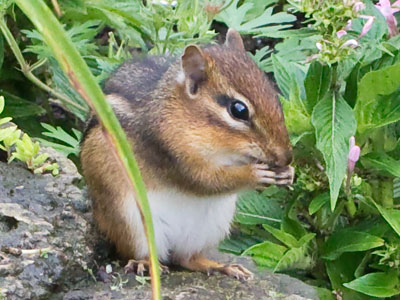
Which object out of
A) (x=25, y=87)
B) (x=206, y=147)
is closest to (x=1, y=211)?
(x=206, y=147)

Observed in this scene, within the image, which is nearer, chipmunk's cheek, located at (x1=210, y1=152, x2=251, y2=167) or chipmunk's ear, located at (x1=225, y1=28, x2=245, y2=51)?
chipmunk's cheek, located at (x1=210, y1=152, x2=251, y2=167)

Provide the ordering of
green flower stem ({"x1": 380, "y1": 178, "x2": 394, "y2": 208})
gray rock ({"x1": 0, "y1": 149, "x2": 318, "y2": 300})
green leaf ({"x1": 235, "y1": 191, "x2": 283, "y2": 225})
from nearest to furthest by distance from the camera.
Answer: gray rock ({"x1": 0, "y1": 149, "x2": 318, "y2": 300}), green flower stem ({"x1": 380, "y1": 178, "x2": 394, "y2": 208}), green leaf ({"x1": 235, "y1": 191, "x2": 283, "y2": 225})

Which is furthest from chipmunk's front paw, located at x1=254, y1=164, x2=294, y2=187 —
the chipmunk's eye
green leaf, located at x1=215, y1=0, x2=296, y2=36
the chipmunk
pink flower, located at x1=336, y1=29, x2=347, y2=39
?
green leaf, located at x1=215, y1=0, x2=296, y2=36

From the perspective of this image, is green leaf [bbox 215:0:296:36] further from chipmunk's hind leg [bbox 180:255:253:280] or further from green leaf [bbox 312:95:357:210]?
chipmunk's hind leg [bbox 180:255:253:280]

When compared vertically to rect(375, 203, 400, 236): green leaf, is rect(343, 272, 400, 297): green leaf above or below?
below

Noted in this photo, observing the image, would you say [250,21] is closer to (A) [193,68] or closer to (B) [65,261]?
(A) [193,68]

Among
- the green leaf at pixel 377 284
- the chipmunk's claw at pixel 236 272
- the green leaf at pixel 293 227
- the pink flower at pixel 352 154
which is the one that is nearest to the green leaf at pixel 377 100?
the pink flower at pixel 352 154

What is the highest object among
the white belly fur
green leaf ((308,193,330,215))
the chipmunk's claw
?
the white belly fur

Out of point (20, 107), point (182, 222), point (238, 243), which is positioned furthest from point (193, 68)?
point (20, 107)
